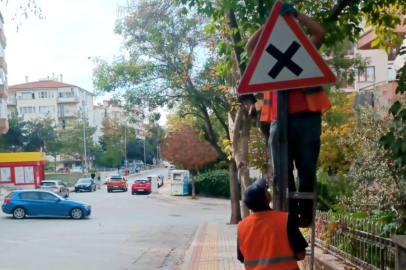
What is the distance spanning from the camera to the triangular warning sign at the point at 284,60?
3596mm

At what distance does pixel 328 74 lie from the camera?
3582mm

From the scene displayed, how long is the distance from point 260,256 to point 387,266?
8.44 feet

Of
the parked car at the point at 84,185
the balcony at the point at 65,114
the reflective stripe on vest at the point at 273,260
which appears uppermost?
the balcony at the point at 65,114

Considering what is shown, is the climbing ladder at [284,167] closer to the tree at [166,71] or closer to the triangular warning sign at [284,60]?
the triangular warning sign at [284,60]

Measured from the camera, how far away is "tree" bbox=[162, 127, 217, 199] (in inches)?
1577

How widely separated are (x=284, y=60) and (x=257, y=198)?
1.01 meters

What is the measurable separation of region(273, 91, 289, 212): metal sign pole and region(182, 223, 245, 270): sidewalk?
7.34 meters

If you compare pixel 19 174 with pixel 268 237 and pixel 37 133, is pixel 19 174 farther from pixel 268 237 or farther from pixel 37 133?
pixel 268 237

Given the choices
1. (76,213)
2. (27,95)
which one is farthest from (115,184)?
(27,95)

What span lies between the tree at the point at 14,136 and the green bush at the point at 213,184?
122ft

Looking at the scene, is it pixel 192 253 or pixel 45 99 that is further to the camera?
pixel 45 99

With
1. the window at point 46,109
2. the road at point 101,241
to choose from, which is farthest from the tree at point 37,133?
the road at point 101,241

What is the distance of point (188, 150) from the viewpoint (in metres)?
40.1

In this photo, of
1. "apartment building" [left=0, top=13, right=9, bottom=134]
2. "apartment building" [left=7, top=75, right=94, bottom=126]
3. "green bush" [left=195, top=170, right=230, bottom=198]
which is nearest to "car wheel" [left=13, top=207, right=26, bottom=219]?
"green bush" [left=195, top=170, right=230, bottom=198]
